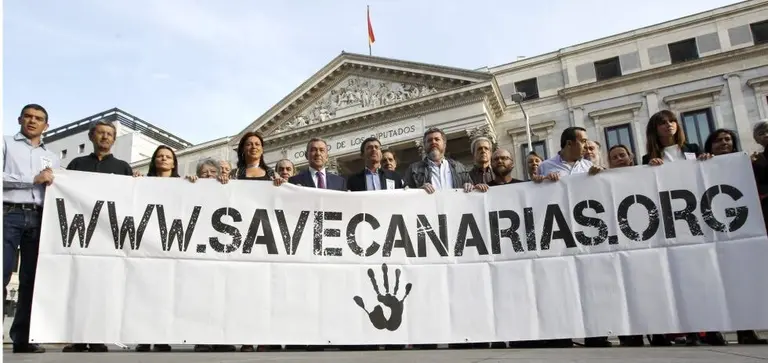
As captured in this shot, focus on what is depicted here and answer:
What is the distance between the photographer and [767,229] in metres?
4.59

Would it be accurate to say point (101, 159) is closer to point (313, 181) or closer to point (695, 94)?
point (313, 181)

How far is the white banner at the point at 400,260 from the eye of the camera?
439cm

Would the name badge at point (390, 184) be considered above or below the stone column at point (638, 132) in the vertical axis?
below

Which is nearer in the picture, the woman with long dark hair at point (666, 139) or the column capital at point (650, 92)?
the woman with long dark hair at point (666, 139)

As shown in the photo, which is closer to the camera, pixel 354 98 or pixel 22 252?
pixel 22 252

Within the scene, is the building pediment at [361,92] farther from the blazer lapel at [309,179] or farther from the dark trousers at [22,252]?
the dark trousers at [22,252]

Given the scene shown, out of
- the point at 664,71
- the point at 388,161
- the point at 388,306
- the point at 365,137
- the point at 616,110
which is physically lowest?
the point at 388,306

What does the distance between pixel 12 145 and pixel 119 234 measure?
1.18 metres

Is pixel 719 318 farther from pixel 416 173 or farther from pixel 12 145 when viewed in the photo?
pixel 12 145

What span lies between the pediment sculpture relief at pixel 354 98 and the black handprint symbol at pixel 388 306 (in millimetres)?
26557

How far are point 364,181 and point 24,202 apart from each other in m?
3.17

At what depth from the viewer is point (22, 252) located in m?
4.57

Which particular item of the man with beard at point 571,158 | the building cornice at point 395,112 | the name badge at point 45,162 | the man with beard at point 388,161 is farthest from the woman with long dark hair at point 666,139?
the building cornice at point 395,112

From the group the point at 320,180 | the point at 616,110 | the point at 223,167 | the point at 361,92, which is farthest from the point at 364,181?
the point at 361,92
